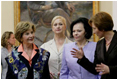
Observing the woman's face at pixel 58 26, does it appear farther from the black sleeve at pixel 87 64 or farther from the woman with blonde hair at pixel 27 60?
the black sleeve at pixel 87 64

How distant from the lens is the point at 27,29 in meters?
3.00

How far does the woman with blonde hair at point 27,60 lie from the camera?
285cm

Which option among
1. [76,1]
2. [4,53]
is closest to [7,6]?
[76,1]

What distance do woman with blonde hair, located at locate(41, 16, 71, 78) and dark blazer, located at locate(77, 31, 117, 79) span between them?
856mm

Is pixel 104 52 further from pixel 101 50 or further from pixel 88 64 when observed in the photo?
pixel 88 64

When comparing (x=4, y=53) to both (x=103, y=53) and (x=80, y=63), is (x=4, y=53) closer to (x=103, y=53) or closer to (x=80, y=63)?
(x=80, y=63)

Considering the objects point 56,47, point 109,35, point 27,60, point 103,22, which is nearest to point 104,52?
point 109,35

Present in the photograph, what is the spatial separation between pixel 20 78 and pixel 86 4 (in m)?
5.59

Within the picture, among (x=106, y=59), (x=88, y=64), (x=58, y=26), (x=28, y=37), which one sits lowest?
(x=88, y=64)

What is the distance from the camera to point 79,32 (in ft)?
10.6

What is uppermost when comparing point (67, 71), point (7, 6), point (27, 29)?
point (7, 6)

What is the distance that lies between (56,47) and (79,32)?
775 millimetres

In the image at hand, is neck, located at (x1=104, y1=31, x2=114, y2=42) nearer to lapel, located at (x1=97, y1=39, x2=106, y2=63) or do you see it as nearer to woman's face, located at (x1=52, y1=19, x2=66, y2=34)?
lapel, located at (x1=97, y1=39, x2=106, y2=63)

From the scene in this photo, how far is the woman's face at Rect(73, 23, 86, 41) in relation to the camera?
3.21 meters
